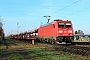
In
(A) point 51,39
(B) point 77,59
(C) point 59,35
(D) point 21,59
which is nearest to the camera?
(B) point 77,59

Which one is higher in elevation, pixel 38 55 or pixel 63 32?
pixel 63 32

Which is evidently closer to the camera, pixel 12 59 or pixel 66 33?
pixel 12 59

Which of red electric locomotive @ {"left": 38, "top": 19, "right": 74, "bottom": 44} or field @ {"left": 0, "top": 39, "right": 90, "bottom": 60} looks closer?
field @ {"left": 0, "top": 39, "right": 90, "bottom": 60}

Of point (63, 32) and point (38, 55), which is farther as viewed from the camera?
point (63, 32)

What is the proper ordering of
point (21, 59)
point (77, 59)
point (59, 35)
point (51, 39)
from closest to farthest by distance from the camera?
point (77, 59) < point (21, 59) < point (59, 35) < point (51, 39)

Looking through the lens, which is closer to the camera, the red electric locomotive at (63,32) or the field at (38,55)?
the field at (38,55)

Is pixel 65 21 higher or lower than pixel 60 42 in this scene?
higher

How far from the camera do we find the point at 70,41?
3772 cm

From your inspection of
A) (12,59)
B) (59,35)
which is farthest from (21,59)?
(59,35)

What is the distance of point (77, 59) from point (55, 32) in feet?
76.0

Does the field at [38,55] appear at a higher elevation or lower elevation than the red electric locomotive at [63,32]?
Answer: lower

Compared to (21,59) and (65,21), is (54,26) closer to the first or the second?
(65,21)

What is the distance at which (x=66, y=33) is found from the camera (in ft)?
124

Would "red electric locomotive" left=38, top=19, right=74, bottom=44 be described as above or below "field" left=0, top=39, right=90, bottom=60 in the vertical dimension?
above
